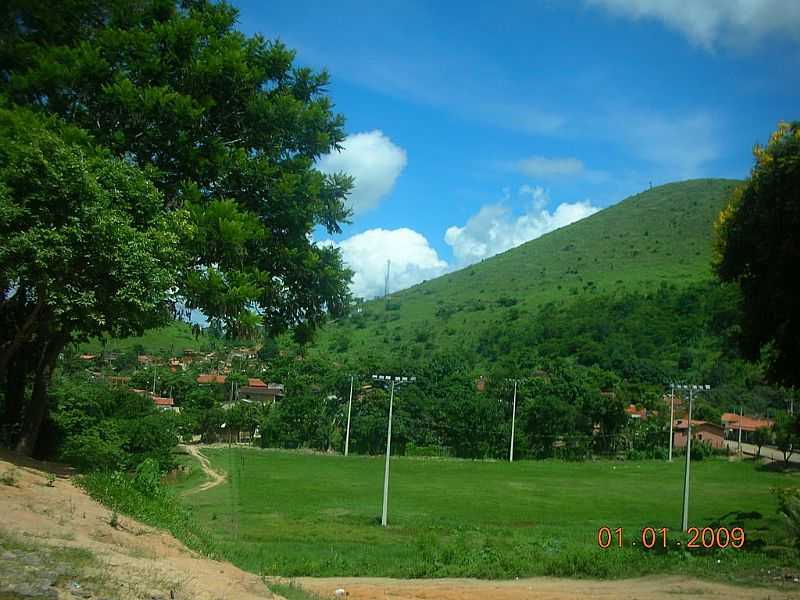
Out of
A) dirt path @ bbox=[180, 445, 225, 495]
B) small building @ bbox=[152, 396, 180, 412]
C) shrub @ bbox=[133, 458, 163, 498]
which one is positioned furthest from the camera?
small building @ bbox=[152, 396, 180, 412]

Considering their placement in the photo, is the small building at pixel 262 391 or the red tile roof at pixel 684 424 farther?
the red tile roof at pixel 684 424

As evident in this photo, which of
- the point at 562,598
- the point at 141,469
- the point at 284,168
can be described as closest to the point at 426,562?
the point at 562,598

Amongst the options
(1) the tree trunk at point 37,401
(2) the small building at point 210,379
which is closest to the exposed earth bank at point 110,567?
(1) the tree trunk at point 37,401

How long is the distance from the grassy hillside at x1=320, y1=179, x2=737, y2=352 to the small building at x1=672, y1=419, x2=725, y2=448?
110 ft

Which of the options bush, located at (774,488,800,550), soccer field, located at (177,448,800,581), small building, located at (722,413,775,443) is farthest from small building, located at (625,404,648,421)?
bush, located at (774,488,800,550)

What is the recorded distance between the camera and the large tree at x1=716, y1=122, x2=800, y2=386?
642 inches

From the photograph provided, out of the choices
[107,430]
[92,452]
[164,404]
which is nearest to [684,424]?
[164,404]

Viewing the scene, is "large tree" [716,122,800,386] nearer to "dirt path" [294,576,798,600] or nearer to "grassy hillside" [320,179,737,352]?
"dirt path" [294,576,798,600]

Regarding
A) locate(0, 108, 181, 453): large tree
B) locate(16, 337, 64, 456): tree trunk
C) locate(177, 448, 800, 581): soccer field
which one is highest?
locate(0, 108, 181, 453): large tree

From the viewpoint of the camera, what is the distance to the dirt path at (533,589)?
11.1 meters

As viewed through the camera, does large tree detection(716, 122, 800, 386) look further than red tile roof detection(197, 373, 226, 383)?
No

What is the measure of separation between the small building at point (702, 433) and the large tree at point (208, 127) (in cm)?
6558

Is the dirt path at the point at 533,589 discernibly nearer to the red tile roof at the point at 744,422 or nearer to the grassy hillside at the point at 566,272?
the red tile roof at the point at 744,422

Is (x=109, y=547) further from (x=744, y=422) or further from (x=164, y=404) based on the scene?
(x=744, y=422)
